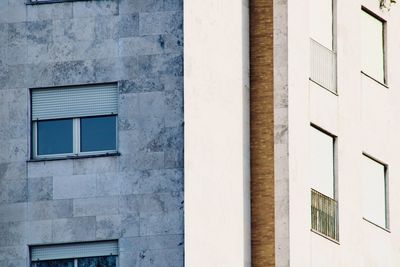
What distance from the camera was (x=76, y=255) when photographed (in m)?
52.2

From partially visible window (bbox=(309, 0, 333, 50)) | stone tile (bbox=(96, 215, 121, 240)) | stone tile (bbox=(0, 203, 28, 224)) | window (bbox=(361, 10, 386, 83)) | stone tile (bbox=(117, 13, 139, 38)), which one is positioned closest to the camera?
stone tile (bbox=(96, 215, 121, 240))

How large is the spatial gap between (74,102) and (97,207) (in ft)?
8.46

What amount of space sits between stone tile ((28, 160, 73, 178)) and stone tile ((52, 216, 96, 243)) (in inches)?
43.0

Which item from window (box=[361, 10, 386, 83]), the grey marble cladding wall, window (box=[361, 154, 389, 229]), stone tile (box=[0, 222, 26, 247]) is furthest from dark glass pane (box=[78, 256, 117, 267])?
window (box=[361, 10, 386, 83])

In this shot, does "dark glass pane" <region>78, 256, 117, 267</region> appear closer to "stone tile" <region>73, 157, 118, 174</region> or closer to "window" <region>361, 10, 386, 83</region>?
"stone tile" <region>73, 157, 118, 174</region>

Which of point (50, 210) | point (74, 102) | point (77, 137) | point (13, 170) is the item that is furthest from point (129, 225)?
point (74, 102)

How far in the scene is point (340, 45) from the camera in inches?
2359

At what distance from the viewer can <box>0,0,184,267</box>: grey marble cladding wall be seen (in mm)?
51750

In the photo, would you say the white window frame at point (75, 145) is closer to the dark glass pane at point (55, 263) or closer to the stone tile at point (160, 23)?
the stone tile at point (160, 23)

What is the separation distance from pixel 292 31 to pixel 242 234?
5.40m

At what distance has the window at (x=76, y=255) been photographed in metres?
52.0

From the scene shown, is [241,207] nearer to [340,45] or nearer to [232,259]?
[232,259]

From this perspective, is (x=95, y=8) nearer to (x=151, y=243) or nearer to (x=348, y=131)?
(x=151, y=243)

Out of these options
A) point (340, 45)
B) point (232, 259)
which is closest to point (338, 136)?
point (340, 45)
